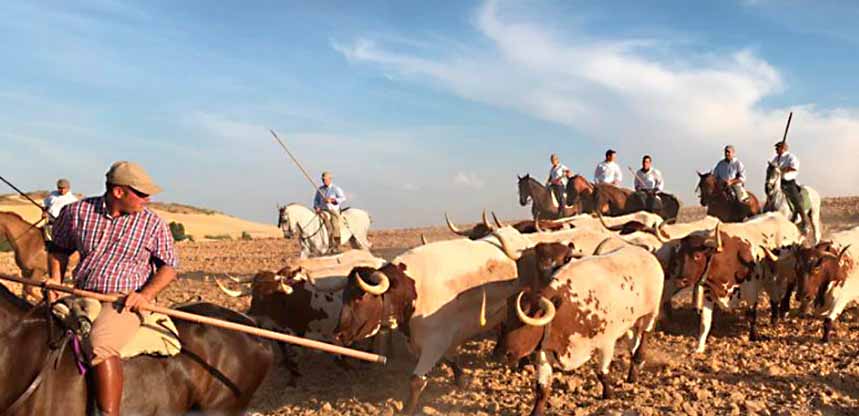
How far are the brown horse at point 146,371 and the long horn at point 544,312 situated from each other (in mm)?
2088

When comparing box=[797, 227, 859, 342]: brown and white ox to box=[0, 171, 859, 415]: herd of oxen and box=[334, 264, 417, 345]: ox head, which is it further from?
box=[334, 264, 417, 345]: ox head

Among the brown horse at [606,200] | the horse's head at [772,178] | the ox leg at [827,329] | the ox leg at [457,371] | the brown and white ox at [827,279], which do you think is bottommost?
the ox leg at [457,371]

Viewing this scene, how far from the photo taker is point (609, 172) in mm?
19047

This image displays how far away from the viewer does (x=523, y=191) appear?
19.2 meters

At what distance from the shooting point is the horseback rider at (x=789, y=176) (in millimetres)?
14875

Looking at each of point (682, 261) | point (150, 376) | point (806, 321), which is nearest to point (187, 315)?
point (150, 376)

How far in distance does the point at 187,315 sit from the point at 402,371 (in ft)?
14.9

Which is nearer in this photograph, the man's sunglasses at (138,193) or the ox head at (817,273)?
the man's sunglasses at (138,193)

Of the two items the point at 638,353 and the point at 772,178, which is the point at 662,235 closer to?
the point at 638,353

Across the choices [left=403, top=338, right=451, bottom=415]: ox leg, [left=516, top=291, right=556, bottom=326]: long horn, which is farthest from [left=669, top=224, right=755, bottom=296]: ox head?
[left=403, top=338, right=451, bottom=415]: ox leg

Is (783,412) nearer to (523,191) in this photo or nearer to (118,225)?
(118,225)

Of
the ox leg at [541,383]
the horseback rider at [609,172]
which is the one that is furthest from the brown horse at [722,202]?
the ox leg at [541,383]

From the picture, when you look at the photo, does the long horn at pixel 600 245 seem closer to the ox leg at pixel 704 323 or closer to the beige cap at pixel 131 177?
the ox leg at pixel 704 323

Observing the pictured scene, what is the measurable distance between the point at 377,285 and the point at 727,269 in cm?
456
